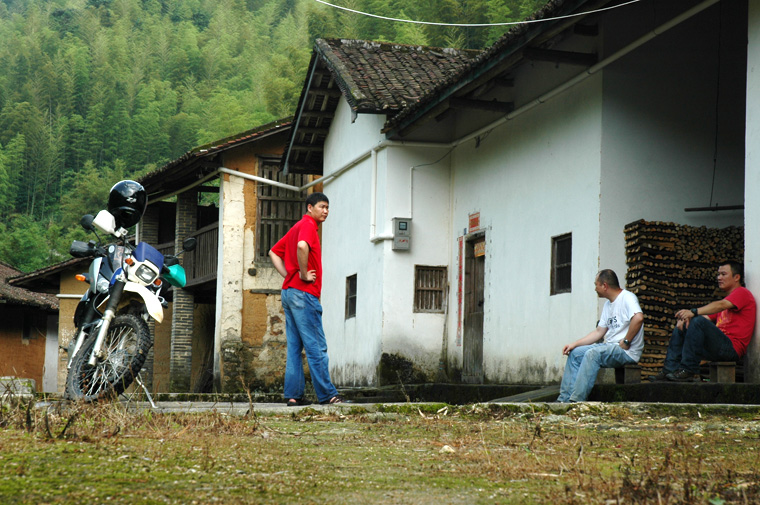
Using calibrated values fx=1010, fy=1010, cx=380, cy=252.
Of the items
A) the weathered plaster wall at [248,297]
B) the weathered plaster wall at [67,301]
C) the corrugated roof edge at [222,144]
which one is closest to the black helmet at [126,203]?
the corrugated roof edge at [222,144]

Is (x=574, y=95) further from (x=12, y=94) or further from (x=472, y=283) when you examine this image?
(x=12, y=94)

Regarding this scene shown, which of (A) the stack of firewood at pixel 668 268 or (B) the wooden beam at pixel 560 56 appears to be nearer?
(A) the stack of firewood at pixel 668 268

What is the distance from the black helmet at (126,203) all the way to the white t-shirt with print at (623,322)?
4.25m

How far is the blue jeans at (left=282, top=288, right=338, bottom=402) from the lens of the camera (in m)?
8.44

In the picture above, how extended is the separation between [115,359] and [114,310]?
0.45 meters

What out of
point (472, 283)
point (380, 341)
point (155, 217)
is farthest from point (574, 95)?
point (155, 217)

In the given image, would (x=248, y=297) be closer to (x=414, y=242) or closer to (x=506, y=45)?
(x=414, y=242)

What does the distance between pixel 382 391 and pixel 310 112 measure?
24.5 ft

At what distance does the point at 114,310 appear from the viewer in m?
8.00

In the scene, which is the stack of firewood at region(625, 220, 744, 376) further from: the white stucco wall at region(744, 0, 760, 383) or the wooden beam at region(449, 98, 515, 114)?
the wooden beam at region(449, 98, 515, 114)

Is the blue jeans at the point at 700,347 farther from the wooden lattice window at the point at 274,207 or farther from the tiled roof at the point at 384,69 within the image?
the wooden lattice window at the point at 274,207

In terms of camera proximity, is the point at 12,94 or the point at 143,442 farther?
the point at 12,94

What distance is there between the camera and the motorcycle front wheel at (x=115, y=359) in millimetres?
7664

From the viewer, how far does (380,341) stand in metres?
15.0
